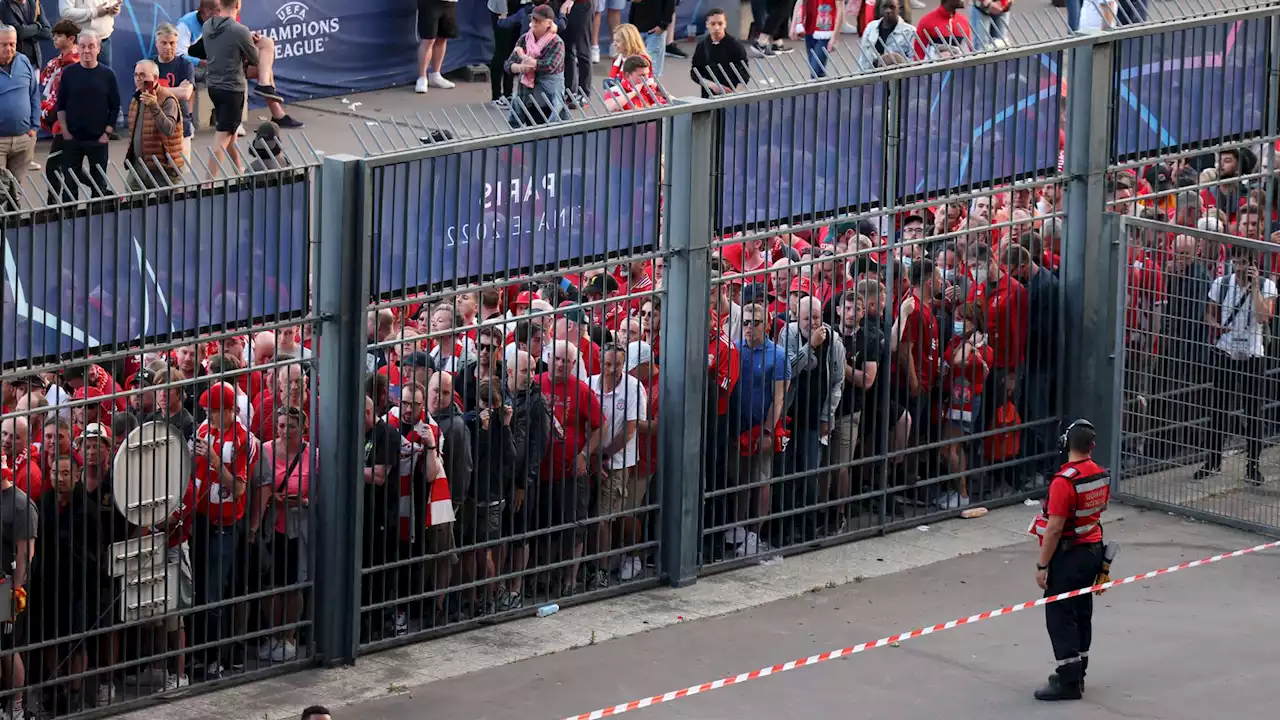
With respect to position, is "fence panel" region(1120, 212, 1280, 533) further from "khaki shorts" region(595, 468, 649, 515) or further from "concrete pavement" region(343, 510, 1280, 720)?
"khaki shorts" region(595, 468, 649, 515)

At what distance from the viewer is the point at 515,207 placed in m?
12.4

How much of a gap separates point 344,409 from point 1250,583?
5546 millimetres

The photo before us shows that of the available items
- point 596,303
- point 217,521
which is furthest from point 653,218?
point 217,521

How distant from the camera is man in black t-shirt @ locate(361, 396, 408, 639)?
1197 centimetres

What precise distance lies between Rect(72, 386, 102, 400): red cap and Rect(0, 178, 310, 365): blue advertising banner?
0.70 feet

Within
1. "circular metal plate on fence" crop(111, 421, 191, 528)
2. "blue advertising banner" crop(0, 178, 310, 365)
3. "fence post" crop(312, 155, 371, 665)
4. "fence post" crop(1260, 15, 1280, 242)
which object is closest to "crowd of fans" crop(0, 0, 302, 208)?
"fence post" crop(312, 155, 371, 665)

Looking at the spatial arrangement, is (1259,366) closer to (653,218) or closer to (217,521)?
(653,218)

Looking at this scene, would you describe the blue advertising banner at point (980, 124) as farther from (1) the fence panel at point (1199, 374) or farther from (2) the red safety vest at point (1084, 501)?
(2) the red safety vest at point (1084, 501)

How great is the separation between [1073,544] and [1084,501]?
0.83ft

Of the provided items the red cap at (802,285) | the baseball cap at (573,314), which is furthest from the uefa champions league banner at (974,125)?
the baseball cap at (573,314)

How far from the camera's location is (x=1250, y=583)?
530 inches

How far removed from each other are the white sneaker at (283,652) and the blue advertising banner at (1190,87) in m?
6.65

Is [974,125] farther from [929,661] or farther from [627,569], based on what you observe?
[929,661]

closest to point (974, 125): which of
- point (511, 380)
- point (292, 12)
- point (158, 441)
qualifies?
point (511, 380)
